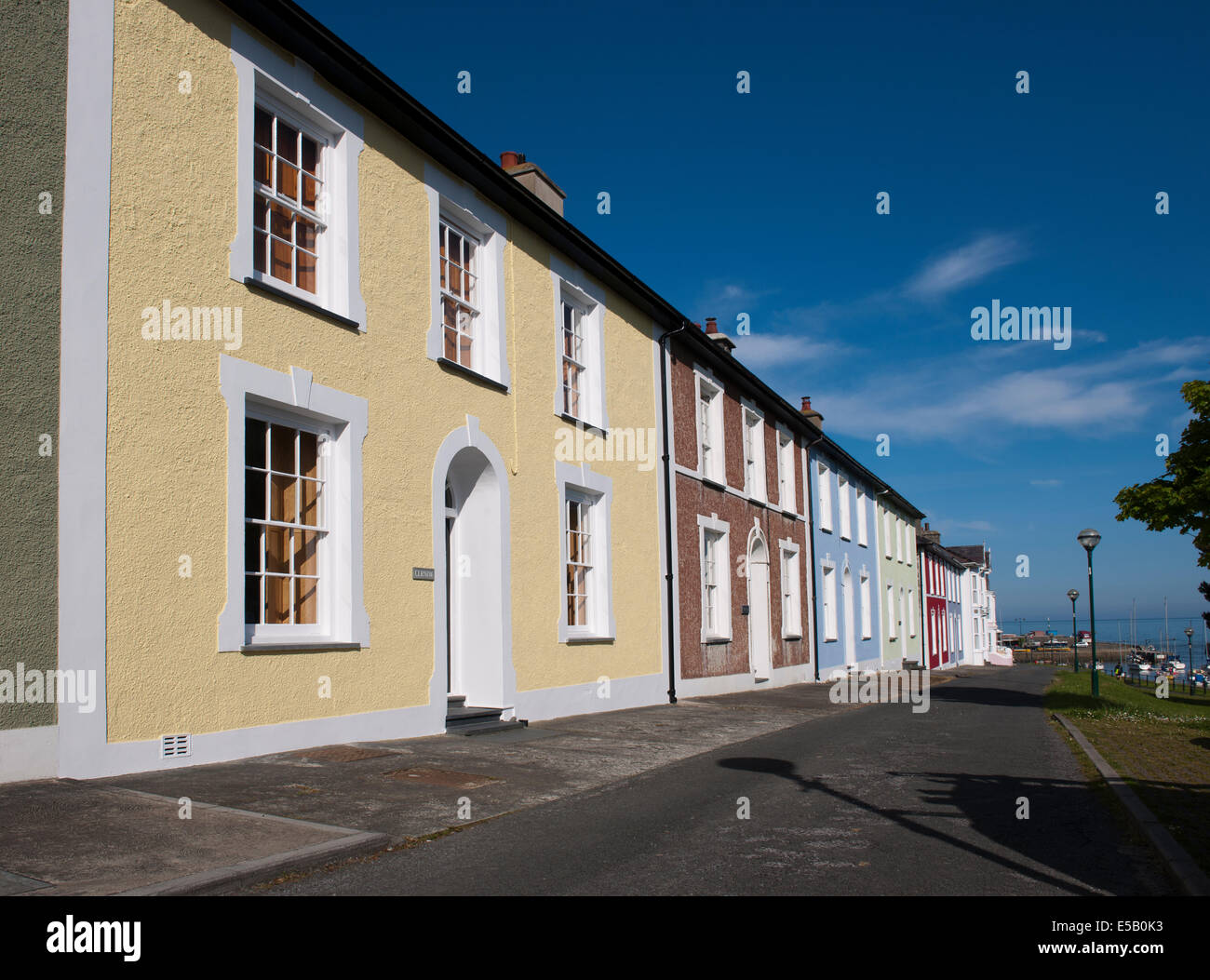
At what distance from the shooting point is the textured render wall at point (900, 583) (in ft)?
124

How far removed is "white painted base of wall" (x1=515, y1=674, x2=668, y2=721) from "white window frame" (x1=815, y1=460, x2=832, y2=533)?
13.6 meters

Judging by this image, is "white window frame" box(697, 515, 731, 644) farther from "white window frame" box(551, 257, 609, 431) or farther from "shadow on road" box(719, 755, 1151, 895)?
"shadow on road" box(719, 755, 1151, 895)

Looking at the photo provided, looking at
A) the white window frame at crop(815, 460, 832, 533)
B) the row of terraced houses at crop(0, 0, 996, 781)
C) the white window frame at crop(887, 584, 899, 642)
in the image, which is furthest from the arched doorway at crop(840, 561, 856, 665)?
the row of terraced houses at crop(0, 0, 996, 781)

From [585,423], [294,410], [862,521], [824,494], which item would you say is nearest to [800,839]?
[294,410]

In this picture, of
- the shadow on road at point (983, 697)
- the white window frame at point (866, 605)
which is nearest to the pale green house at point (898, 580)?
the white window frame at point (866, 605)

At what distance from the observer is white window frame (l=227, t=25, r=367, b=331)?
902 cm

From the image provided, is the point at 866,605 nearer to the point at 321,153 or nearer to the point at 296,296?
the point at 321,153

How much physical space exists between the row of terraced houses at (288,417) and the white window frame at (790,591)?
8139 millimetres

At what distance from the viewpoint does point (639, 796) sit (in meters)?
7.93

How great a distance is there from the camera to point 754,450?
77.3 feet

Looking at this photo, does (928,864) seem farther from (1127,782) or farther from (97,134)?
(97,134)

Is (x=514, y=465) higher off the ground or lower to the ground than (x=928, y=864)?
higher
